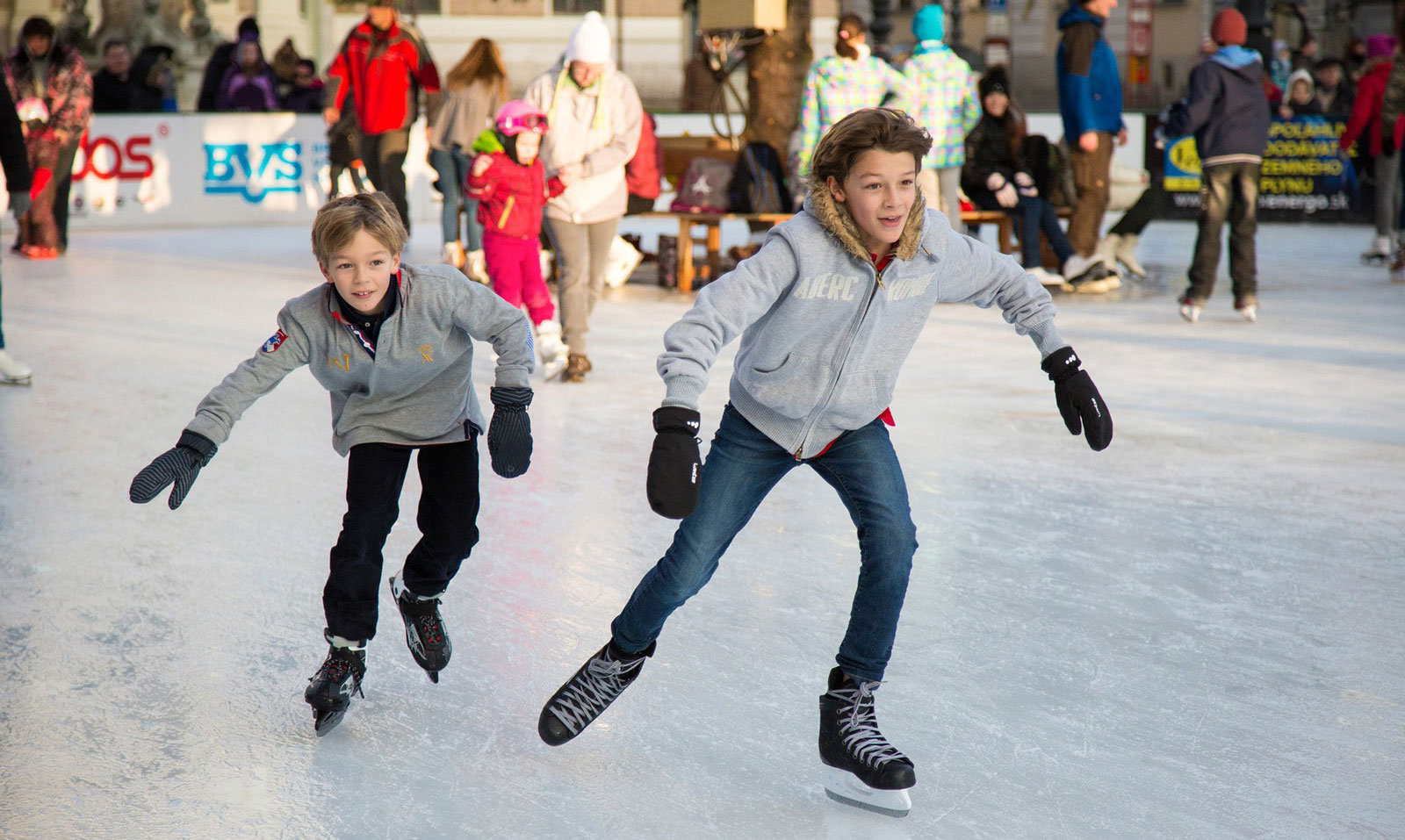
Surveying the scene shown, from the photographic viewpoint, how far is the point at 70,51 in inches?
378

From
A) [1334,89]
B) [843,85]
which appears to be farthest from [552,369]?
[1334,89]

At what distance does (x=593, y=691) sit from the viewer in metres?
2.37

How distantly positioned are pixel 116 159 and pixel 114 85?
656 mm

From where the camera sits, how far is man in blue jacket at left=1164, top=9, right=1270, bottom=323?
7.27 meters

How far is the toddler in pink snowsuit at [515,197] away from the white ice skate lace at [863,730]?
3653mm

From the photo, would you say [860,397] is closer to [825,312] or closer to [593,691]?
[825,312]

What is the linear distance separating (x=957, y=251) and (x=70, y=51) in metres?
8.79

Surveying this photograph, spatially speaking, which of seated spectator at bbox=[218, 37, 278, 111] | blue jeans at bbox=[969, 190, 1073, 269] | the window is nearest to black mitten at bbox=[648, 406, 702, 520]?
blue jeans at bbox=[969, 190, 1073, 269]

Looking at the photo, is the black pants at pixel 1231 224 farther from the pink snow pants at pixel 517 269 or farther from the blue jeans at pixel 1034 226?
the pink snow pants at pixel 517 269

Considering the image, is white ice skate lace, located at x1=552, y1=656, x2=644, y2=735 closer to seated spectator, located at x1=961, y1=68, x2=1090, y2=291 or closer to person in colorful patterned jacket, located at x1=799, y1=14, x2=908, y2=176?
person in colorful patterned jacket, located at x1=799, y1=14, x2=908, y2=176

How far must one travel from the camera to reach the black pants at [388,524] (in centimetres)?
252

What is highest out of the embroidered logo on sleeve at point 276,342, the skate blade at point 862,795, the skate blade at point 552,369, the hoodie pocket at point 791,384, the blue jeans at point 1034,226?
the embroidered logo on sleeve at point 276,342

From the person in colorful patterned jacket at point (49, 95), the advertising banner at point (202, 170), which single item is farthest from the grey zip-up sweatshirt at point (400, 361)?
the advertising banner at point (202, 170)

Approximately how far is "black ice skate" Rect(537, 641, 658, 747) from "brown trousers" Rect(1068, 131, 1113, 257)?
7.31m
